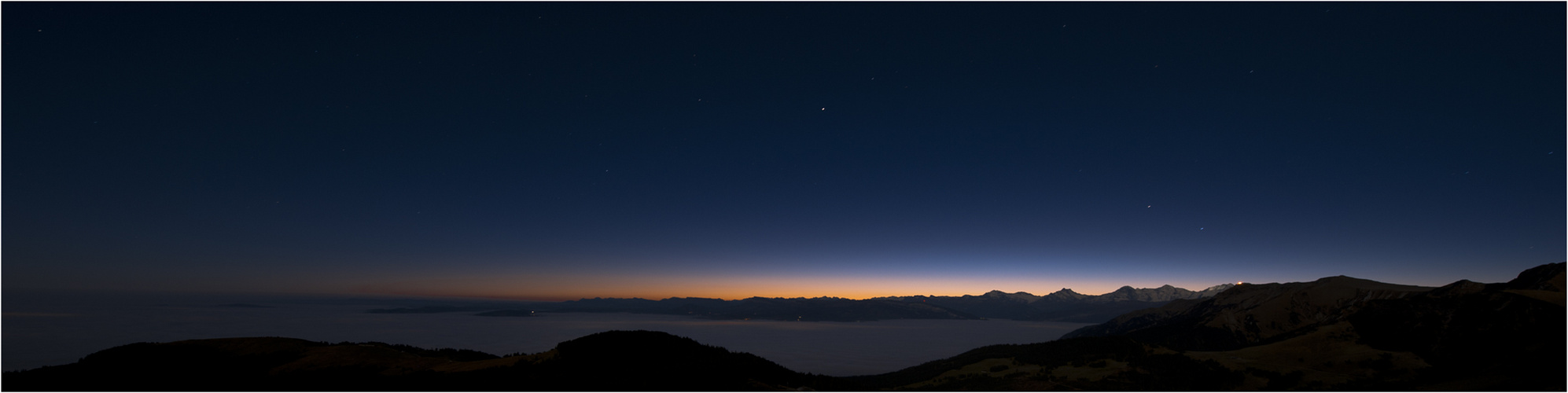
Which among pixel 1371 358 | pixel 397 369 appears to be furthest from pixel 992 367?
pixel 397 369

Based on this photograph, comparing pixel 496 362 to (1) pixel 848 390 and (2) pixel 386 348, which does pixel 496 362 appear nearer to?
(2) pixel 386 348

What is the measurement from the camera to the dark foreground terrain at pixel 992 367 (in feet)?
124

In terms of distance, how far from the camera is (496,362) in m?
46.3

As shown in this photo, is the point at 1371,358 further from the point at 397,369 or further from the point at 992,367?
the point at 397,369

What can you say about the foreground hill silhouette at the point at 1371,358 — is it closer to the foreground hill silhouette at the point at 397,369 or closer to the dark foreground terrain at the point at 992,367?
the dark foreground terrain at the point at 992,367

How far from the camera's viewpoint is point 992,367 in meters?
61.7

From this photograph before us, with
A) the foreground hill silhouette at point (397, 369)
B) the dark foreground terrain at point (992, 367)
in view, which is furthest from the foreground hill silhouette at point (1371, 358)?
the foreground hill silhouette at point (397, 369)

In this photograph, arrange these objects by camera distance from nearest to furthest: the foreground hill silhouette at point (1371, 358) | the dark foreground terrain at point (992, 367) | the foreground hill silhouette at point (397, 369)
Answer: the foreground hill silhouette at point (1371, 358)
the dark foreground terrain at point (992, 367)
the foreground hill silhouette at point (397, 369)

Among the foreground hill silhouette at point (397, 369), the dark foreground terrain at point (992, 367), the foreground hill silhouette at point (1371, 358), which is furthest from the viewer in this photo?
the foreground hill silhouette at point (397, 369)

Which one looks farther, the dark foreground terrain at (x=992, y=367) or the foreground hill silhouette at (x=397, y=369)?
the foreground hill silhouette at (x=397, y=369)

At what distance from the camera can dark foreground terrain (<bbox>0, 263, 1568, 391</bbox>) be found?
37.9 metres

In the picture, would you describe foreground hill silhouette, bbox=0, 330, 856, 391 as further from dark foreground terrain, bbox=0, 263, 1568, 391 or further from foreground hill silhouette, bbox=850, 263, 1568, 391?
foreground hill silhouette, bbox=850, 263, 1568, 391

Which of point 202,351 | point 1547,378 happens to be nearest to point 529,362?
point 202,351

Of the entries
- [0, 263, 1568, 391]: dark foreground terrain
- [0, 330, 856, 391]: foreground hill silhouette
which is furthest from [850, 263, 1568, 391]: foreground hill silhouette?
[0, 330, 856, 391]: foreground hill silhouette
